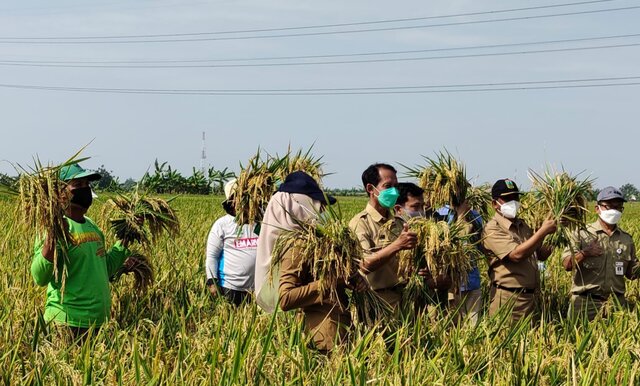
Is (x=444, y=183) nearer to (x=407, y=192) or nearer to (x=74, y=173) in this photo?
(x=407, y=192)

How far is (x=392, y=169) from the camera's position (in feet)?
16.0

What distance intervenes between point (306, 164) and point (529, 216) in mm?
1656

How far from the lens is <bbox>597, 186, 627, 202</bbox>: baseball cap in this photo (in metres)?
5.79

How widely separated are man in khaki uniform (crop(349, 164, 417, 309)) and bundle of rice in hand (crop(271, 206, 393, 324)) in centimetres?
34

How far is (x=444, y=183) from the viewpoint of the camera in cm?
584

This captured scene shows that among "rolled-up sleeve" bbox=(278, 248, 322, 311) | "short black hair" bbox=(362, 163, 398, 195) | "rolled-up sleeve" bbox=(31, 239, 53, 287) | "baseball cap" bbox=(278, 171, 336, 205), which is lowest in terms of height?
"rolled-up sleeve" bbox=(278, 248, 322, 311)

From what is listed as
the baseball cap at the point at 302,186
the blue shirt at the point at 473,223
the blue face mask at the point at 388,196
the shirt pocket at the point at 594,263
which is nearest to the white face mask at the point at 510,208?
the blue shirt at the point at 473,223

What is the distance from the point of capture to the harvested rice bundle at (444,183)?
5781 millimetres

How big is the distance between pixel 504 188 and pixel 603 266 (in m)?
0.99

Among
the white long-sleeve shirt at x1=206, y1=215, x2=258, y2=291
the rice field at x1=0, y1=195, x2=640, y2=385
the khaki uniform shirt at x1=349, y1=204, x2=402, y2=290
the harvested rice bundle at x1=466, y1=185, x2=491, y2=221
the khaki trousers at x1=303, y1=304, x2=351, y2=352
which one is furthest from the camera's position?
the harvested rice bundle at x1=466, y1=185, x2=491, y2=221

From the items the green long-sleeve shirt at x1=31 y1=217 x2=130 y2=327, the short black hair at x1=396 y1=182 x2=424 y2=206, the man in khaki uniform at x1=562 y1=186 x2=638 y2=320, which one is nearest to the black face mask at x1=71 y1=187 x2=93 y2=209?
the green long-sleeve shirt at x1=31 y1=217 x2=130 y2=327

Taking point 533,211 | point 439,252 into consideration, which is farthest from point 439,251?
point 533,211

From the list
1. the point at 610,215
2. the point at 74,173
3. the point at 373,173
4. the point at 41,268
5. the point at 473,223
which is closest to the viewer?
the point at 41,268

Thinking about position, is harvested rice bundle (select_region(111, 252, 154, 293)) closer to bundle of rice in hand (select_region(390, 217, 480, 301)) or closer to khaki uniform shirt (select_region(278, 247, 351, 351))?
khaki uniform shirt (select_region(278, 247, 351, 351))
